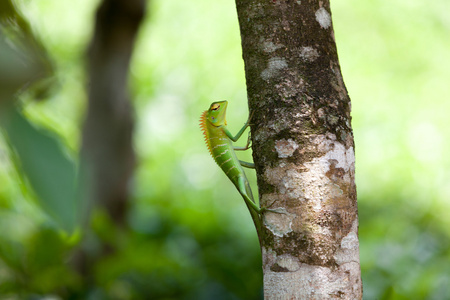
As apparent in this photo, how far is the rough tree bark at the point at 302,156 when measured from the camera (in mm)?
1285

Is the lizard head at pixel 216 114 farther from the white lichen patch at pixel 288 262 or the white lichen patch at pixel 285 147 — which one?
the white lichen patch at pixel 288 262

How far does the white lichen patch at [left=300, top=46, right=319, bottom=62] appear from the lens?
136cm

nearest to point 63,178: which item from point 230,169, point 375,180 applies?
point 230,169

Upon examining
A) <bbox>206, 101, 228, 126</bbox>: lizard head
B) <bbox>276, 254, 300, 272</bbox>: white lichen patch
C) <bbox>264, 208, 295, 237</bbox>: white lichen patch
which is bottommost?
<bbox>276, 254, 300, 272</bbox>: white lichen patch

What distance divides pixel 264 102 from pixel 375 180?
5896mm

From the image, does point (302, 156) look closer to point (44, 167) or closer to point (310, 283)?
point (310, 283)

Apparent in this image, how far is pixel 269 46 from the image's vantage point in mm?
1382

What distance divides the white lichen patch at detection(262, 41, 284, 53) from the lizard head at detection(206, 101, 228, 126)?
690mm

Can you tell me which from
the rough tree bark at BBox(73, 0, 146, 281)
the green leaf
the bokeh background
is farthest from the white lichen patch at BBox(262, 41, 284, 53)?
the rough tree bark at BBox(73, 0, 146, 281)

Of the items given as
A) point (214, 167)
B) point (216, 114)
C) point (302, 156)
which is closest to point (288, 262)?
point (302, 156)

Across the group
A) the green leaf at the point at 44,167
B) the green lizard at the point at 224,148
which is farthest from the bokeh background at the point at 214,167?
the green leaf at the point at 44,167

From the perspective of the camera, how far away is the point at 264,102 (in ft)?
4.48

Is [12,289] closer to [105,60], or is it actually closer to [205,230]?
[205,230]

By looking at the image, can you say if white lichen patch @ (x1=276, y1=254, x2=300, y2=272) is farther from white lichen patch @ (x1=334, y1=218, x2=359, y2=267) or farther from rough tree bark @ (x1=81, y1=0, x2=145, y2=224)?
rough tree bark @ (x1=81, y1=0, x2=145, y2=224)
